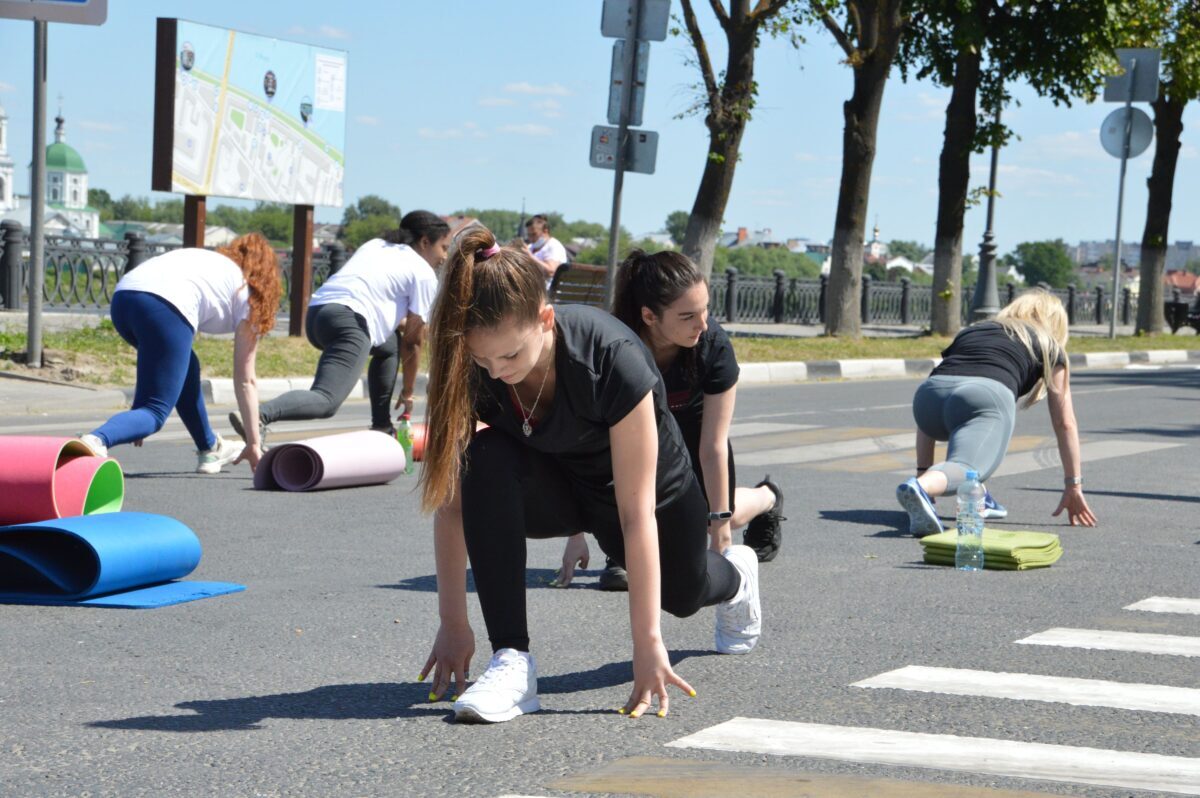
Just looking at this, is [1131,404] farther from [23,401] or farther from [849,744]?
[849,744]

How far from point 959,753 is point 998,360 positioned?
445cm

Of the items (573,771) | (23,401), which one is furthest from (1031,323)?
(23,401)

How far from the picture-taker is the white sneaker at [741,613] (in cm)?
480

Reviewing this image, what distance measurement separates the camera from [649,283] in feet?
17.7

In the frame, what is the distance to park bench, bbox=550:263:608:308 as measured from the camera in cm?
1956

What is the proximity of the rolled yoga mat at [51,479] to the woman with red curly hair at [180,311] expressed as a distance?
1.33 metres

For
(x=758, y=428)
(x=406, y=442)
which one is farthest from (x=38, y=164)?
(x=758, y=428)

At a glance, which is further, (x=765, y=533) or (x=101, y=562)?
(x=765, y=533)

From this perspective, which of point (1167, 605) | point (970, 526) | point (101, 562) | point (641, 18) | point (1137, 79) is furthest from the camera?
point (1137, 79)

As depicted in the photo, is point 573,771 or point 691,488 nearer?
point 573,771

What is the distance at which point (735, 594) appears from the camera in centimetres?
473

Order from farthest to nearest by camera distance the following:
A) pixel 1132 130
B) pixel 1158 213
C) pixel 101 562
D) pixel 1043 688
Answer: pixel 1158 213 < pixel 1132 130 < pixel 101 562 < pixel 1043 688

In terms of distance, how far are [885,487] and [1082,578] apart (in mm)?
3268

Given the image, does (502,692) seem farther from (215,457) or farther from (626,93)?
(626,93)
